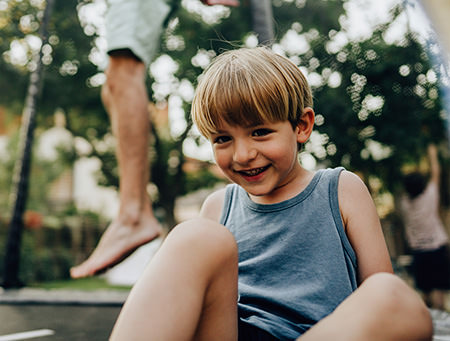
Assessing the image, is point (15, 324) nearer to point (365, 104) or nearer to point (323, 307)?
point (323, 307)

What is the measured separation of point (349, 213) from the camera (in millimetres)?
800

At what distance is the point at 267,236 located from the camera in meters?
0.81

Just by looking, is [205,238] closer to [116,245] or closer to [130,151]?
[116,245]

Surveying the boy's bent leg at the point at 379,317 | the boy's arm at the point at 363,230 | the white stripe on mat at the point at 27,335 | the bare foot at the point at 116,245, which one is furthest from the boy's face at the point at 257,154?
the white stripe on mat at the point at 27,335

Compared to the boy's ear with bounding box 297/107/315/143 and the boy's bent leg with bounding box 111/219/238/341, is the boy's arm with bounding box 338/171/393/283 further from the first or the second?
the boy's bent leg with bounding box 111/219/238/341

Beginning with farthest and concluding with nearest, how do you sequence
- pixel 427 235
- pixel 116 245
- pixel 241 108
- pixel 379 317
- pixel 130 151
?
pixel 427 235, pixel 130 151, pixel 116 245, pixel 241 108, pixel 379 317

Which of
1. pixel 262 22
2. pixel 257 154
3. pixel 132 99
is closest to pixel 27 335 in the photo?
pixel 132 99

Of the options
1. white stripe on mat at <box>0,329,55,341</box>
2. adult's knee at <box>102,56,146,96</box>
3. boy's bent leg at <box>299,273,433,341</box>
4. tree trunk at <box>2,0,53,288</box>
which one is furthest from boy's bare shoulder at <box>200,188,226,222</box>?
tree trunk at <box>2,0,53,288</box>

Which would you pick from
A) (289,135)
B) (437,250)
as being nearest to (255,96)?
(289,135)

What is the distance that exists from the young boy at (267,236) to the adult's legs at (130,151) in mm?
715

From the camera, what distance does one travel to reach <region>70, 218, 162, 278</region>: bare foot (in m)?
1.45

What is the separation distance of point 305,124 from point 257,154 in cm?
15

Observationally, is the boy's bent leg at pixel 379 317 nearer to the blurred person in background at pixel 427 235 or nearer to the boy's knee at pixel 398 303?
the boy's knee at pixel 398 303

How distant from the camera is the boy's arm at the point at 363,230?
783 millimetres
